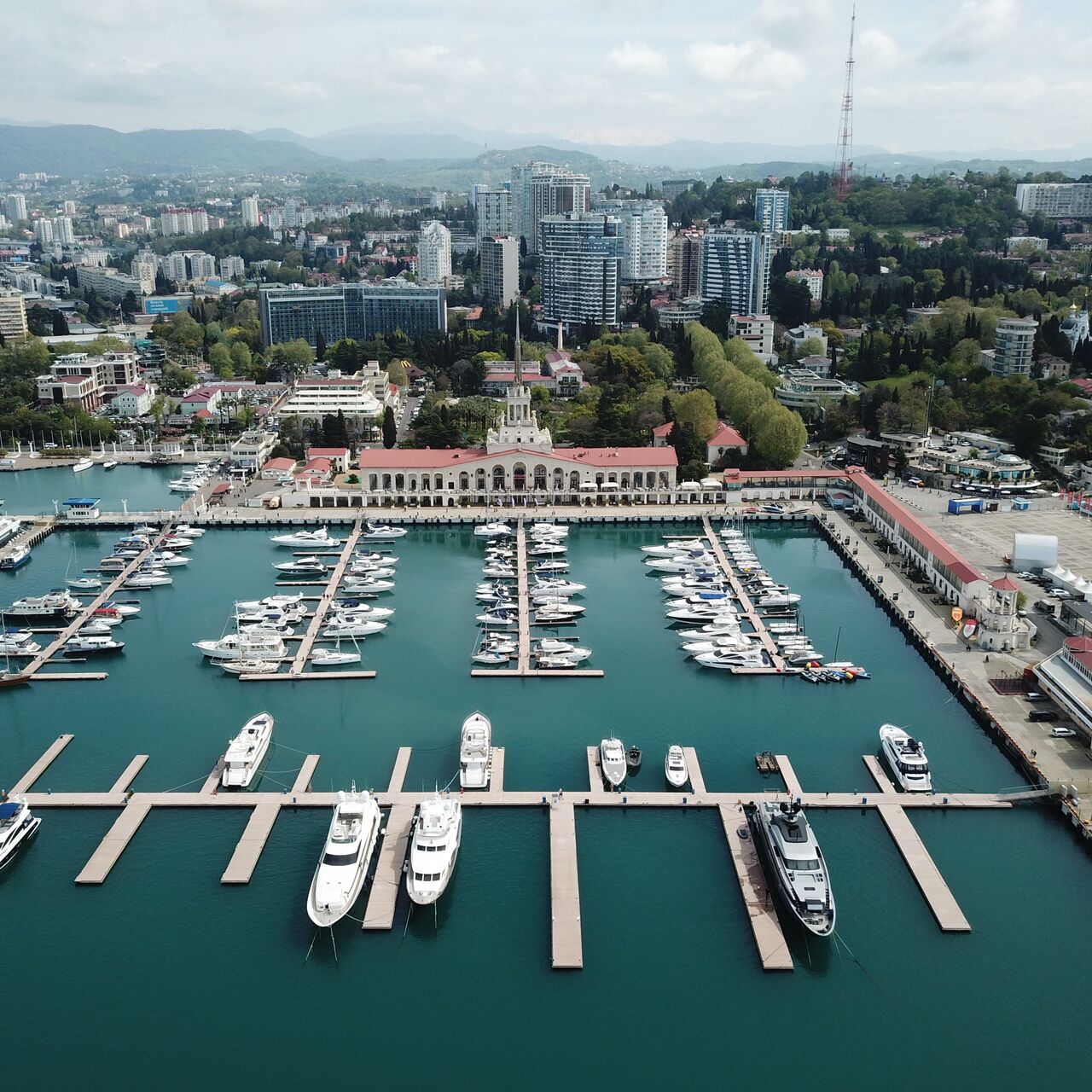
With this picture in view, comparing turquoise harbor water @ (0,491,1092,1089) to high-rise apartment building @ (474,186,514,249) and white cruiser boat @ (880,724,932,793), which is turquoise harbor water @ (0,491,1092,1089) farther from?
high-rise apartment building @ (474,186,514,249)

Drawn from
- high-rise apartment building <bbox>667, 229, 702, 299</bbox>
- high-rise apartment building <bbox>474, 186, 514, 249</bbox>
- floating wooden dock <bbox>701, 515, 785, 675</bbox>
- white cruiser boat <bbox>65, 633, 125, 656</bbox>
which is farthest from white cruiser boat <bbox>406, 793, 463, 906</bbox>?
high-rise apartment building <bbox>474, 186, 514, 249</bbox>

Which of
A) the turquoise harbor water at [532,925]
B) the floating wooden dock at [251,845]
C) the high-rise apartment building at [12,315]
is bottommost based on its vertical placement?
the turquoise harbor water at [532,925]

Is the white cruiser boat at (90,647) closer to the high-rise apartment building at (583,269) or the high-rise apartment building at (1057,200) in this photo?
the high-rise apartment building at (583,269)

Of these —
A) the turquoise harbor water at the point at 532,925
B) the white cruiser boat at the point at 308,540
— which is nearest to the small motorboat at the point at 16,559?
the white cruiser boat at the point at 308,540

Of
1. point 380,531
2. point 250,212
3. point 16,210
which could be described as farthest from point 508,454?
point 16,210

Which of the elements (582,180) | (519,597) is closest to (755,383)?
(519,597)
